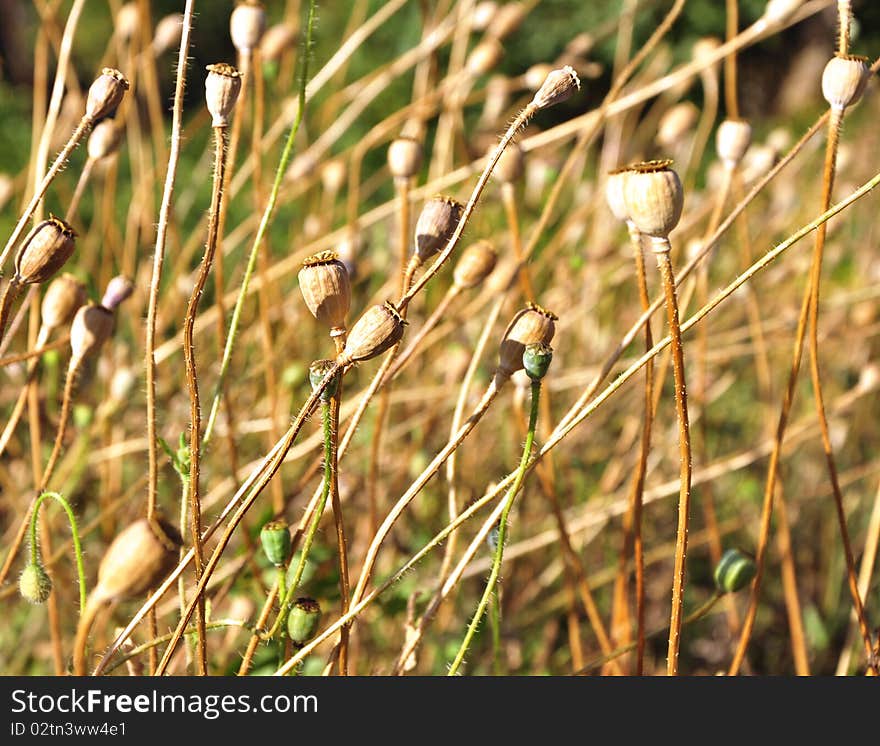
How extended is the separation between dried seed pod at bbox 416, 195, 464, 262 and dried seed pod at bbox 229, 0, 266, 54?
7.9 inches

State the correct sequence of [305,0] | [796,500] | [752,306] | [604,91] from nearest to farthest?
[752,306], [796,500], [305,0], [604,91]

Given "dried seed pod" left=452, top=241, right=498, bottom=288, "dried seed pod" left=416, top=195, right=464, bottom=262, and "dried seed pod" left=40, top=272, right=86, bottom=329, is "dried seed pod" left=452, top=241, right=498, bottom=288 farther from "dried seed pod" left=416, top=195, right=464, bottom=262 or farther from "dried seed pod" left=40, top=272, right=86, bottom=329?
"dried seed pod" left=40, top=272, right=86, bottom=329

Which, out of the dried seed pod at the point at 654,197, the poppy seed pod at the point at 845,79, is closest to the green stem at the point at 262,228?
the dried seed pod at the point at 654,197

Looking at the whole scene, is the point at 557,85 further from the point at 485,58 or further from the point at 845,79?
the point at 485,58

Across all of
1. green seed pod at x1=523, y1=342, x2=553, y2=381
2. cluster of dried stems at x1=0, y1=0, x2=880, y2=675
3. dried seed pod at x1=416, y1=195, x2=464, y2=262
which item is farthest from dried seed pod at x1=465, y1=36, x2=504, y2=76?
green seed pod at x1=523, y1=342, x2=553, y2=381

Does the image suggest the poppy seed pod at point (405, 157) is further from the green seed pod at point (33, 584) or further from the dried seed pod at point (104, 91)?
the green seed pod at point (33, 584)

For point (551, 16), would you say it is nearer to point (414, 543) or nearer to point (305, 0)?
point (305, 0)

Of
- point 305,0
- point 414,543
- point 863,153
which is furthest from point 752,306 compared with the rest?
point 305,0

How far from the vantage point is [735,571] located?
2.06 feet

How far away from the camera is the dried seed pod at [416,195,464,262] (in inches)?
21.5

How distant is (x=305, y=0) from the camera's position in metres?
4.57
